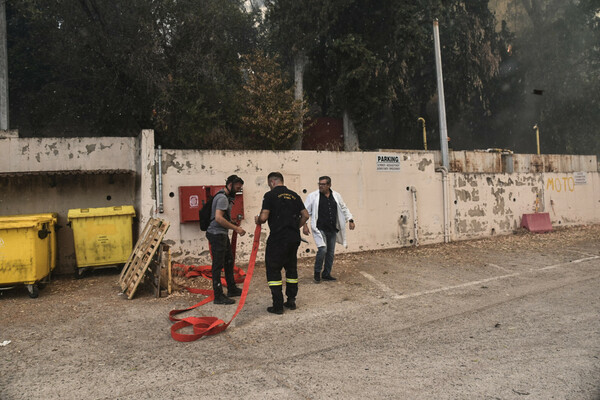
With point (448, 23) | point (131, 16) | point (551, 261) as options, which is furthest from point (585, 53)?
point (131, 16)

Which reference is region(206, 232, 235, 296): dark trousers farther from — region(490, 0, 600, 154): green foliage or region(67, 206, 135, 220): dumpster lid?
region(490, 0, 600, 154): green foliage

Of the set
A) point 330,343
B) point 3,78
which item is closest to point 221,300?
point 330,343

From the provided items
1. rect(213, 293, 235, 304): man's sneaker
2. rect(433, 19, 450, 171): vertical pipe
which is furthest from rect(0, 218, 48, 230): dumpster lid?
rect(433, 19, 450, 171): vertical pipe

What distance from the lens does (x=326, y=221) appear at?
6594 millimetres

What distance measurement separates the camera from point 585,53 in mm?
24188

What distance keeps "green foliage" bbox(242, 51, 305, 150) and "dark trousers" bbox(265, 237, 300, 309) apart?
28.3 feet

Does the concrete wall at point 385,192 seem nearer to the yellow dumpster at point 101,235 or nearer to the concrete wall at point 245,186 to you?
the concrete wall at point 245,186

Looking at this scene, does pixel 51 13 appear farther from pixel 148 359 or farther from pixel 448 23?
pixel 448 23

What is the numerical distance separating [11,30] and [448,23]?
19696 millimetres

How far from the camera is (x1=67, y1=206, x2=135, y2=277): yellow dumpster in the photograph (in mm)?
6887

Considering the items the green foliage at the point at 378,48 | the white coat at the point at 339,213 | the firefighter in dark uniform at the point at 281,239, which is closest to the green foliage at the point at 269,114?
the green foliage at the point at 378,48

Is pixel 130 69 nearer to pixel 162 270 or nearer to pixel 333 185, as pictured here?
pixel 333 185

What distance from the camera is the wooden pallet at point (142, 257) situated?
18.7 ft

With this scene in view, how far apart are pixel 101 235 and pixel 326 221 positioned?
12.8ft
